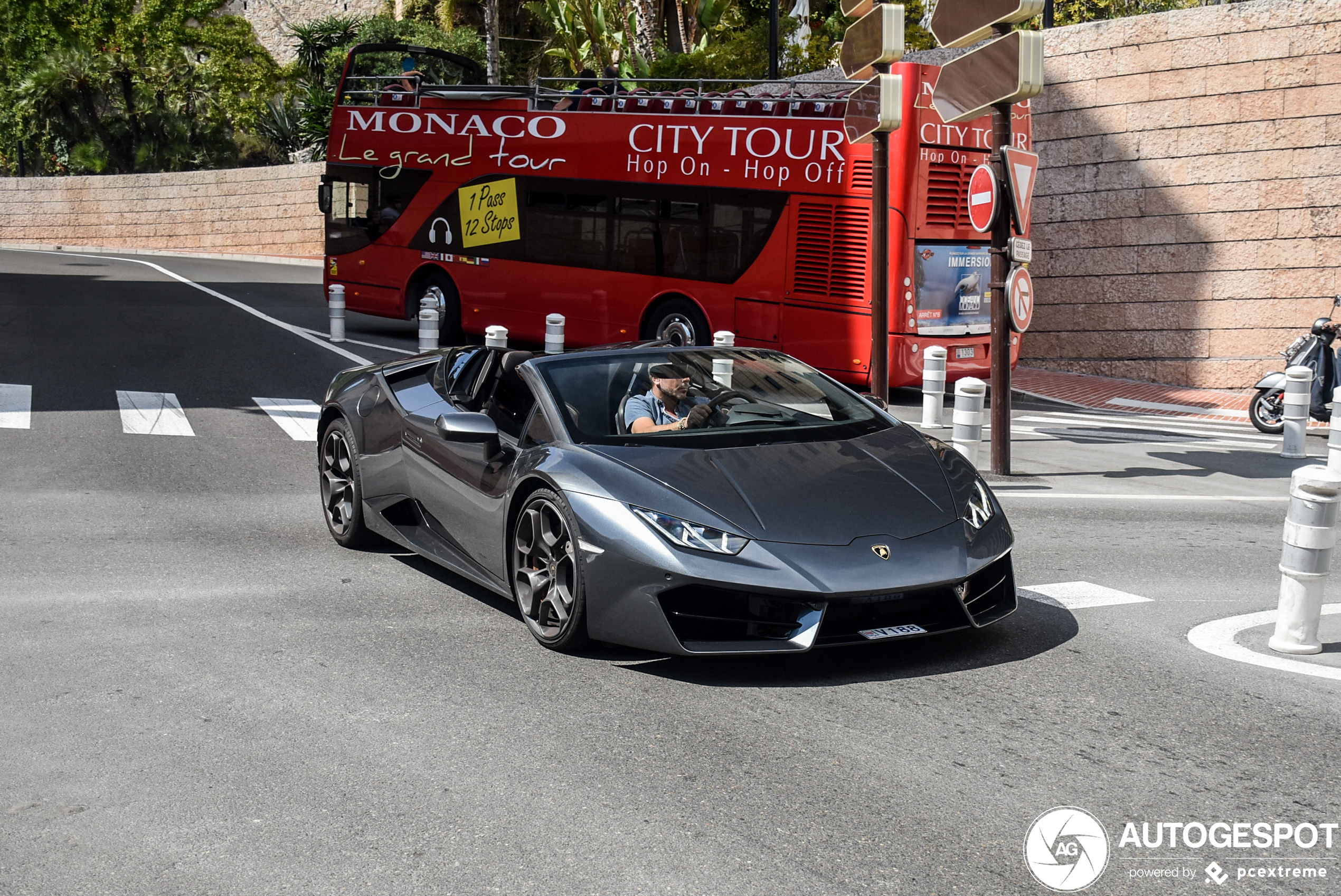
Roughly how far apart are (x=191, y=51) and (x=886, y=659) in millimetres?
57637

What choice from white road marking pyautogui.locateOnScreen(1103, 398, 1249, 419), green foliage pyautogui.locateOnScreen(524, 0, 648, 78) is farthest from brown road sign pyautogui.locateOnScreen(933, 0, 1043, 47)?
green foliage pyautogui.locateOnScreen(524, 0, 648, 78)

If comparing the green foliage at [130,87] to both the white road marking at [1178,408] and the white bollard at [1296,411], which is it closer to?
the white road marking at [1178,408]

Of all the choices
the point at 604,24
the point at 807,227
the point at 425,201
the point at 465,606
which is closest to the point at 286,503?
the point at 465,606

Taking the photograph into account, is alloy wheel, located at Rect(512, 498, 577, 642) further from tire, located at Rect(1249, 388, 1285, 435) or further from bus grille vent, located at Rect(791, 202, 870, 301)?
tire, located at Rect(1249, 388, 1285, 435)

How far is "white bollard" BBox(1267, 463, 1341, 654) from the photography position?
18.6 ft

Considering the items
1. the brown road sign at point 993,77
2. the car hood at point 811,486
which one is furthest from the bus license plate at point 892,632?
the brown road sign at point 993,77

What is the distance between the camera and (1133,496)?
10.2m

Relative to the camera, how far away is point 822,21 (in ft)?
132

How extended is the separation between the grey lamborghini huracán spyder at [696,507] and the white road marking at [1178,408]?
41.4ft

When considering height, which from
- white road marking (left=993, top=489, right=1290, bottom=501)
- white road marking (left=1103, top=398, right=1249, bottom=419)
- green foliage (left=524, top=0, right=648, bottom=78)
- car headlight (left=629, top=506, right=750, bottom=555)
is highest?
green foliage (left=524, top=0, right=648, bottom=78)

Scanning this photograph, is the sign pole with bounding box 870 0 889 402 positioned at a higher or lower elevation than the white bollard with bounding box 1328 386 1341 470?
higher

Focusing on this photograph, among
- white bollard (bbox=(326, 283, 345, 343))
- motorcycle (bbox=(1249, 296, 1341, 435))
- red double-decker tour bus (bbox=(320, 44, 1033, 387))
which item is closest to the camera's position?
motorcycle (bbox=(1249, 296, 1341, 435))

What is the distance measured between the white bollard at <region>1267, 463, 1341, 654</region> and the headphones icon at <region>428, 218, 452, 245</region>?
686 inches

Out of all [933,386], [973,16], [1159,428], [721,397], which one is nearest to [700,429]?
[721,397]
